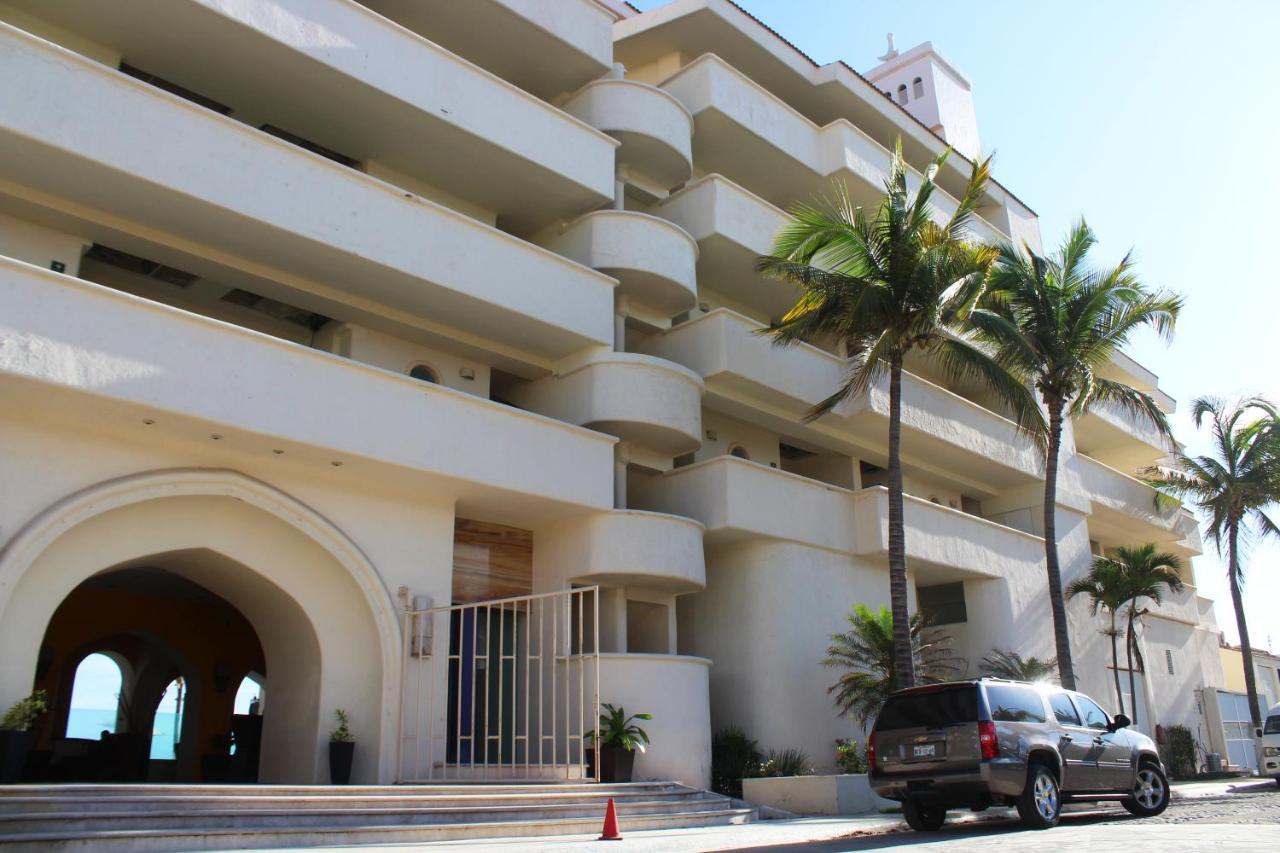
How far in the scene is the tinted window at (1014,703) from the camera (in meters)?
12.3

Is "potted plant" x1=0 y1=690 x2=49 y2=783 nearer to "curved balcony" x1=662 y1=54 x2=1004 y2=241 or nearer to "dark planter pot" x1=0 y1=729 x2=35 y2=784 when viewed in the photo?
"dark planter pot" x1=0 y1=729 x2=35 y2=784

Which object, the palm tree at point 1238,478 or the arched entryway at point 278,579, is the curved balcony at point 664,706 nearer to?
the arched entryway at point 278,579

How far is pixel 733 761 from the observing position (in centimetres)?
1922

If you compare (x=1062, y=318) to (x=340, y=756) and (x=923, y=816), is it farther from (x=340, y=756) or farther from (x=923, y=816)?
(x=340, y=756)

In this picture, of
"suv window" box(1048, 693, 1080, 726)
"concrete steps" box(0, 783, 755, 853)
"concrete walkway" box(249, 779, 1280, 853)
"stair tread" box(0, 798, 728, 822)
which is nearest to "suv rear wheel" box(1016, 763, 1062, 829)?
"suv window" box(1048, 693, 1080, 726)

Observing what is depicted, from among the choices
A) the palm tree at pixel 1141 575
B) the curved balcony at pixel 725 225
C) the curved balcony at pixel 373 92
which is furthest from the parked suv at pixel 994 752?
the palm tree at pixel 1141 575

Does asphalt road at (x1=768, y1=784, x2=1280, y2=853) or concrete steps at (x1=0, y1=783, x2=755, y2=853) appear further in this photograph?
concrete steps at (x1=0, y1=783, x2=755, y2=853)

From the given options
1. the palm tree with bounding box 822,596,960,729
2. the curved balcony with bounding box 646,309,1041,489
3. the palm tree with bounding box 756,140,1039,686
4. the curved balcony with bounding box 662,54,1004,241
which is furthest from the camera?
the curved balcony with bounding box 662,54,1004,241

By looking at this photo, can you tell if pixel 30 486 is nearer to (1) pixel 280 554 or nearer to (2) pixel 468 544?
(1) pixel 280 554

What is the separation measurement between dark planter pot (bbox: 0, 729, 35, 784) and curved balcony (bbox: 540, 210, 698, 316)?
12.2m

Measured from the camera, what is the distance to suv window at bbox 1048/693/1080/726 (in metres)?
13.2

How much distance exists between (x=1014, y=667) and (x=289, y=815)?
18203 millimetres

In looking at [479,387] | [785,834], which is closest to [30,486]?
[479,387]

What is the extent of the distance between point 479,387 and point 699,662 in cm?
635
